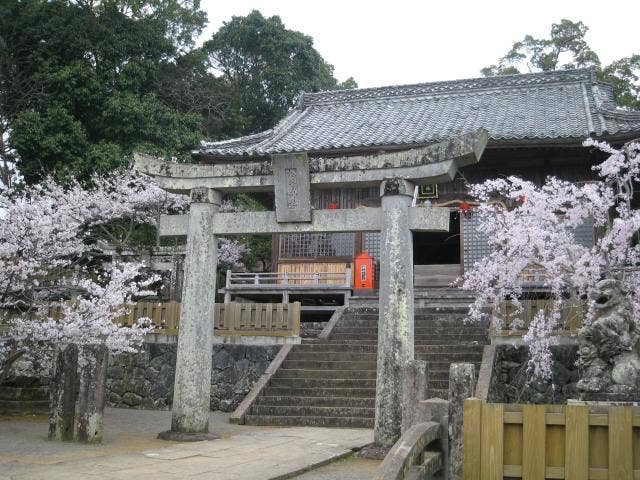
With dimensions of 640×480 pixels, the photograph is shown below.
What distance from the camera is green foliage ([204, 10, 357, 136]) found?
37375 millimetres

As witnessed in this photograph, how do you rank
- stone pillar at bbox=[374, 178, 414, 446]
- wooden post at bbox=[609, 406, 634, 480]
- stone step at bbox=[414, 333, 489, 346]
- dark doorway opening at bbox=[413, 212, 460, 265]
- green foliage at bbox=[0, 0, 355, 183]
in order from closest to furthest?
1. wooden post at bbox=[609, 406, 634, 480]
2. stone pillar at bbox=[374, 178, 414, 446]
3. stone step at bbox=[414, 333, 489, 346]
4. green foliage at bbox=[0, 0, 355, 183]
5. dark doorway opening at bbox=[413, 212, 460, 265]

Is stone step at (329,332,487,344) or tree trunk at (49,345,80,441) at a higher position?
stone step at (329,332,487,344)

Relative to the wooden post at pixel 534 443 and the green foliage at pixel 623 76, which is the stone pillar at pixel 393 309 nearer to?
the wooden post at pixel 534 443

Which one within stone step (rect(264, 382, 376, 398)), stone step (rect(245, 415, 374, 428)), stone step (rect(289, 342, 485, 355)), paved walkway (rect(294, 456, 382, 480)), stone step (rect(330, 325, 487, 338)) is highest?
stone step (rect(330, 325, 487, 338))

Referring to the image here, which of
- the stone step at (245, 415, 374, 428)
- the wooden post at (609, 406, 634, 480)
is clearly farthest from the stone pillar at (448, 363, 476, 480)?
the stone step at (245, 415, 374, 428)

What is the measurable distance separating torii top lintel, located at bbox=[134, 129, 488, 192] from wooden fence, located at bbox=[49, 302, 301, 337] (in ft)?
17.0

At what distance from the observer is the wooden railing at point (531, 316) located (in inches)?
513

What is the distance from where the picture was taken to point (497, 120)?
21500 mm

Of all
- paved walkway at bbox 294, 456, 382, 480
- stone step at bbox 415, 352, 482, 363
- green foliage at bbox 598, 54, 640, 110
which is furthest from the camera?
green foliage at bbox 598, 54, 640, 110

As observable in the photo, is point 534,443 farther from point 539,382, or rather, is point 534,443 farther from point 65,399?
point 539,382

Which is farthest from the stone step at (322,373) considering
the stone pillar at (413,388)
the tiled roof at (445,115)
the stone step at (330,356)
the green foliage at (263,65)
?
the green foliage at (263,65)

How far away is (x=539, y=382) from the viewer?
13.1 metres

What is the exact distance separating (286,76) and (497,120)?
718 inches

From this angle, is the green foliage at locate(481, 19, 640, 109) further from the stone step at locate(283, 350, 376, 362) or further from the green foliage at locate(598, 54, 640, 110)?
the stone step at locate(283, 350, 376, 362)
